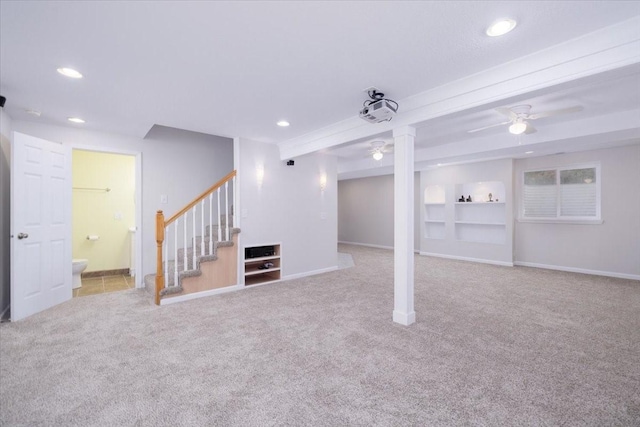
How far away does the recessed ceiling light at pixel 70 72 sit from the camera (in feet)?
8.18

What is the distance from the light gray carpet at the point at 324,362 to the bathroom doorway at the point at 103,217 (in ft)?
5.62

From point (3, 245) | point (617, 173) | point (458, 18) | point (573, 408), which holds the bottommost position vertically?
point (573, 408)

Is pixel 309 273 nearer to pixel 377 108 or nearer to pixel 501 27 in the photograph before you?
pixel 377 108

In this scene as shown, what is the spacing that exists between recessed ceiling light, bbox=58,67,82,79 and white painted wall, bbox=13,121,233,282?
2082 millimetres

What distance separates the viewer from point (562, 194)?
19.9ft

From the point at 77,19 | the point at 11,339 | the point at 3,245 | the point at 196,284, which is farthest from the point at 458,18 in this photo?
the point at 3,245

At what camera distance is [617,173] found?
5352 mm

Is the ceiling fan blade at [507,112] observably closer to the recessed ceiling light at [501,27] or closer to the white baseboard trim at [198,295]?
the recessed ceiling light at [501,27]

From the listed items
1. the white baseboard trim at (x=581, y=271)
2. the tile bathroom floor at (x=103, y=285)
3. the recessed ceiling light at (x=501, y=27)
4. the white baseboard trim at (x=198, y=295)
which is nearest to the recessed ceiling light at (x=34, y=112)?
the tile bathroom floor at (x=103, y=285)

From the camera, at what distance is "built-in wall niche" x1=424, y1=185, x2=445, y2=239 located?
8.02 m

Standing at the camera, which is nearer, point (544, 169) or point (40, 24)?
point (40, 24)

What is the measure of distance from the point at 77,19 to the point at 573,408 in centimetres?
403

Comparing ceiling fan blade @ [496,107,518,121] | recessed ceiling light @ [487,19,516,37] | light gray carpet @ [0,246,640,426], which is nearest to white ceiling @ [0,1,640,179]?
recessed ceiling light @ [487,19,516,37]

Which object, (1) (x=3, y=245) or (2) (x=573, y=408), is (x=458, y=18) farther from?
(1) (x=3, y=245)
